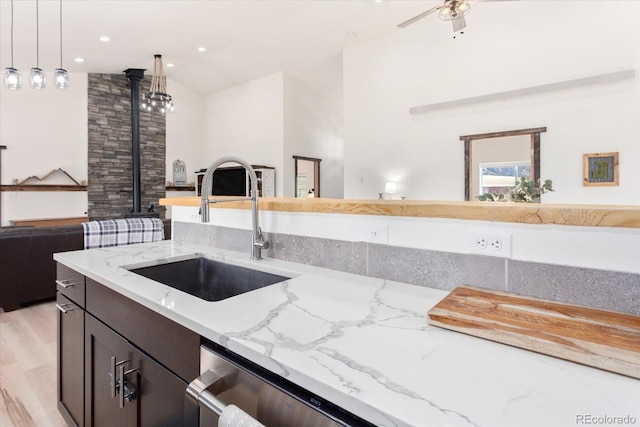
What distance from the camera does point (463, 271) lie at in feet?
3.32

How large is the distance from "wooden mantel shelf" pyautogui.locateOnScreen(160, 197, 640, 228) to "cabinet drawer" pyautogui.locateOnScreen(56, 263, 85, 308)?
952 millimetres

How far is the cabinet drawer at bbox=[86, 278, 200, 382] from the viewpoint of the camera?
852 mm

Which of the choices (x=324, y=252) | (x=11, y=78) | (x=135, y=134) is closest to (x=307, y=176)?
(x=135, y=134)

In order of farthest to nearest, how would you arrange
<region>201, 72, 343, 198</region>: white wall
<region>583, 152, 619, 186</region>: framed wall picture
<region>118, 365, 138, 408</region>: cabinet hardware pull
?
<region>201, 72, 343, 198</region>: white wall → <region>583, 152, 619, 186</region>: framed wall picture → <region>118, 365, 138, 408</region>: cabinet hardware pull

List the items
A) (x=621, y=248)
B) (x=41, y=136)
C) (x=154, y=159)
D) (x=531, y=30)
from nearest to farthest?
(x=621, y=248)
(x=531, y=30)
(x=41, y=136)
(x=154, y=159)

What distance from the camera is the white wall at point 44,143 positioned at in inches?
223

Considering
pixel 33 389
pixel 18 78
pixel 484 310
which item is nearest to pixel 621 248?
pixel 484 310

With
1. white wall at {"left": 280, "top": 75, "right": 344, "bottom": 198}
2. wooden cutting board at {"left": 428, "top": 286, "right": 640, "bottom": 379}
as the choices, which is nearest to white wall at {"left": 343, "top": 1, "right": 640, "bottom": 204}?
white wall at {"left": 280, "top": 75, "right": 344, "bottom": 198}

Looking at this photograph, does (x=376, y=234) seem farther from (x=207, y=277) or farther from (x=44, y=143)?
(x=44, y=143)

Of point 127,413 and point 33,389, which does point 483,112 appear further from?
point 33,389

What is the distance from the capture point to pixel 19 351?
2529 millimetres

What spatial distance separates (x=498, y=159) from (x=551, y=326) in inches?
186

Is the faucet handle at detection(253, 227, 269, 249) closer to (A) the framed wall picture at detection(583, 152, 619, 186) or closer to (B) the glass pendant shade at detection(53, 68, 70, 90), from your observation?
(B) the glass pendant shade at detection(53, 68, 70, 90)

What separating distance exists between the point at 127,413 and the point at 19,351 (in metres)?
2.15
